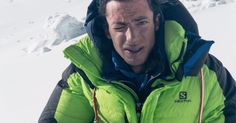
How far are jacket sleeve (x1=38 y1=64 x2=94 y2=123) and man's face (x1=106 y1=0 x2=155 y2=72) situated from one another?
37 centimetres

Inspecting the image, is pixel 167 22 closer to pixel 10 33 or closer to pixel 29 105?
pixel 29 105

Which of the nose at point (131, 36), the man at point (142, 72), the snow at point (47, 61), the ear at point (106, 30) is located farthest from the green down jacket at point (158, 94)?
the snow at point (47, 61)

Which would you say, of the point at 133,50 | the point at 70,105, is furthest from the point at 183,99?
the point at 70,105

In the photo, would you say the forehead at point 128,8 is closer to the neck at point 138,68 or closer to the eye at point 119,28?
the eye at point 119,28

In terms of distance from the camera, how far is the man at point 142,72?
2600mm

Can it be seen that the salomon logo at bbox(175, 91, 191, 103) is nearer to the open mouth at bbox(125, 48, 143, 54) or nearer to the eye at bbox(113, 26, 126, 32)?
the open mouth at bbox(125, 48, 143, 54)

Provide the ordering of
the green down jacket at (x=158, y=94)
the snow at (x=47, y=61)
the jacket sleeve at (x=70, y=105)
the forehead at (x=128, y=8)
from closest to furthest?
1. the forehead at (x=128, y=8)
2. the green down jacket at (x=158, y=94)
3. the jacket sleeve at (x=70, y=105)
4. the snow at (x=47, y=61)

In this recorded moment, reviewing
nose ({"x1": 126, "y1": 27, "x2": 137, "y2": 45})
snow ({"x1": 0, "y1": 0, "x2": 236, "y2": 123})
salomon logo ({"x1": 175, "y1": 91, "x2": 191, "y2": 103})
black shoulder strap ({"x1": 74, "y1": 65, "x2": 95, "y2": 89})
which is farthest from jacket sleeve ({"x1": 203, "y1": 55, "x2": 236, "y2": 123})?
snow ({"x1": 0, "y1": 0, "x2": 236, "y2": 123})

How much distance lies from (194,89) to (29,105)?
4266 millimetres

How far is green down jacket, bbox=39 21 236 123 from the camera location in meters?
2.66

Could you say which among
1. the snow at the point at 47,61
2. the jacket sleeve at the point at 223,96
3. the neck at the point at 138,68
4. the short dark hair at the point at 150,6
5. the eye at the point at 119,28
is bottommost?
the snow at the point at 47,61

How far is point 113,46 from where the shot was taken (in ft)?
9.22

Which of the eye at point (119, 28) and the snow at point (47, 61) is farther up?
the eye at point (119, 28)

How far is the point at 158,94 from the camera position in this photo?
2.64 metres
